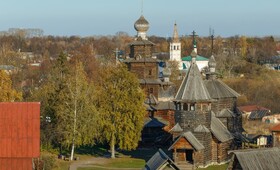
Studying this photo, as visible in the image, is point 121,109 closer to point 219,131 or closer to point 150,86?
point 219,131

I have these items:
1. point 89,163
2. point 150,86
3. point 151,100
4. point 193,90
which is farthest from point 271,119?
point 89,163

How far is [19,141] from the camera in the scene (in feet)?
89.9

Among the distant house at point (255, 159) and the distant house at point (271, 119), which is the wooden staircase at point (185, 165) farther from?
the distant house at point (271, 119)

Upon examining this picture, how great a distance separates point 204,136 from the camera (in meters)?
39.2

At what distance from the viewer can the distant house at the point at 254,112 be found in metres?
62.6

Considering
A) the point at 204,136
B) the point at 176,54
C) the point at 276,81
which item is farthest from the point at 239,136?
the point at 176,54

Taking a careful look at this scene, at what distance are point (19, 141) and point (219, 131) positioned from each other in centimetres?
1643

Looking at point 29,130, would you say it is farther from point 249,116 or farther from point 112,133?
point 249,116

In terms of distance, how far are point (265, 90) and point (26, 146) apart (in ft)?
170

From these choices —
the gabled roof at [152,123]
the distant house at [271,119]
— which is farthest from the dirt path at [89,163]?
the distant house at [271,119]

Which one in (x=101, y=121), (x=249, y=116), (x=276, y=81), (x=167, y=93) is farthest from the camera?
(x=276, y=81)

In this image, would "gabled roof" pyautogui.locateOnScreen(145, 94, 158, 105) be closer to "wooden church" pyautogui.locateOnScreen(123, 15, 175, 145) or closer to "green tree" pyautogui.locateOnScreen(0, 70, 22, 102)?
"wooden church" pyautogui.locateOnScreen(123, 15, 175, 145)

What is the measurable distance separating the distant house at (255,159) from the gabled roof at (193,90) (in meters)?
13.3

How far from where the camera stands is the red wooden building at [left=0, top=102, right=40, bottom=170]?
27.3 meters
